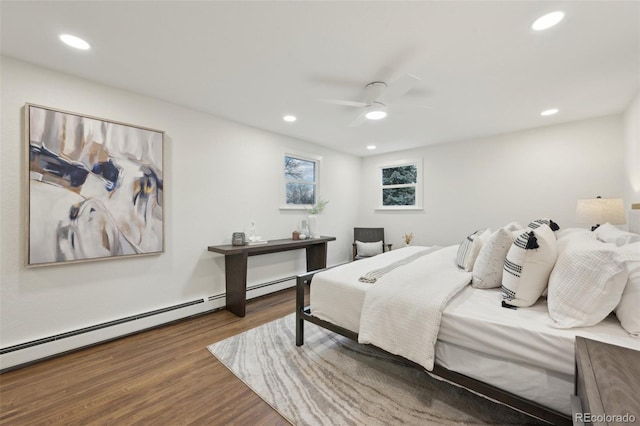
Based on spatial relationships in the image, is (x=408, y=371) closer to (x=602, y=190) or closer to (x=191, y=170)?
(x=191, y=170)

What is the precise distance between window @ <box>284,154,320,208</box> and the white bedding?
3.14 meters

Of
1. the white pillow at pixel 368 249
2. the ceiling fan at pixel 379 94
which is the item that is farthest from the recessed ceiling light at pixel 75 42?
the white pillow at pixel 368 249

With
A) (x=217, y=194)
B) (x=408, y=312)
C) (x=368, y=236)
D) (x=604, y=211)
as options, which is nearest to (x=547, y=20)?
(x=408, y=312)

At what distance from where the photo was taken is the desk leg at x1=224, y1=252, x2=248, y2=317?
3150 millimetres

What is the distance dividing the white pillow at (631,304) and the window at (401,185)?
3.77 meters

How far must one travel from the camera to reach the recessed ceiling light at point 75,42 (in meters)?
1.88

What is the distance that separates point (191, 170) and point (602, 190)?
5.30 metres

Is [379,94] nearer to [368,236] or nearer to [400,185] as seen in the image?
[400,185]

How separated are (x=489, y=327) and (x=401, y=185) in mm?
4136

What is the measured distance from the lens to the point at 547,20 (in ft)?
5.49

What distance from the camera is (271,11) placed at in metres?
1.62

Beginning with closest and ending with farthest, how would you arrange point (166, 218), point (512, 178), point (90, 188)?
1. point (90, 188)
2. point (166, 218)
3. point (512, 178)

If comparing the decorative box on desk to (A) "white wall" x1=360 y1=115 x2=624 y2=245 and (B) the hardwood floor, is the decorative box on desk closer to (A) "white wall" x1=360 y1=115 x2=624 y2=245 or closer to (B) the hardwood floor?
(B) the hardwood floor

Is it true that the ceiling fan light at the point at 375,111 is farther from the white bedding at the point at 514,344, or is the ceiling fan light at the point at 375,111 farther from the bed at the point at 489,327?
the white bedding at the point at 514,344
